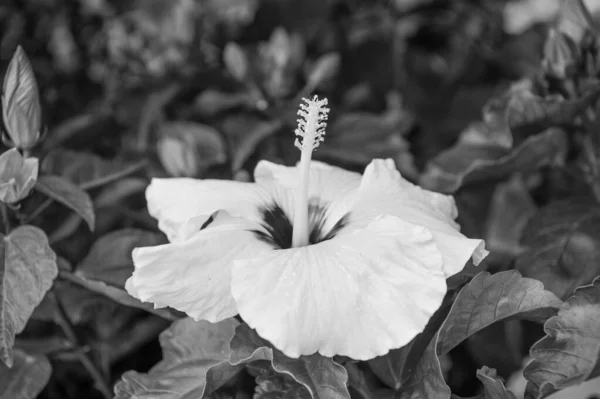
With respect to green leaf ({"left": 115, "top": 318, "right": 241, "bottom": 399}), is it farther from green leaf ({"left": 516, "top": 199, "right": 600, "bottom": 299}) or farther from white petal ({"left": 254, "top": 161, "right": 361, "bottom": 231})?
green leaf ({"left": 516, "top": 199, "right": 600, "bottom": 299})

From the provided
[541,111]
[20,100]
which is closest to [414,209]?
[541,111]

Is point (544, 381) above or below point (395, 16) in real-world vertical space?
below

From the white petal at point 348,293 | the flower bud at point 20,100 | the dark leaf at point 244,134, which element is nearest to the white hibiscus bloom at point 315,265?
the white petal at point 348,293

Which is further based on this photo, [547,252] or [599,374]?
[547,252]

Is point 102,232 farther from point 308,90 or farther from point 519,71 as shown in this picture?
point 519,71

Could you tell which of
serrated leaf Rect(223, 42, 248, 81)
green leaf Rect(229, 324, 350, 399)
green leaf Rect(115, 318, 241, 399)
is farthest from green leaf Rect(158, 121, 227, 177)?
green leaf Rect(229, 324, 350, 399)

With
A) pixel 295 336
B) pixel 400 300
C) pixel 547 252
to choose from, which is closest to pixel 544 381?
pixel 400 300

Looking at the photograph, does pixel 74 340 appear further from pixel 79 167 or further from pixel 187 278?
pixel 187 278
